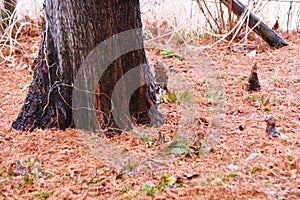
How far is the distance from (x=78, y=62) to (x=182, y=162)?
0.74 meters

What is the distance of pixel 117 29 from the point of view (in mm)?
1798

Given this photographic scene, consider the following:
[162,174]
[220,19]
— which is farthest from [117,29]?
[220,19]

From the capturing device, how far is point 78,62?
5.98 ft

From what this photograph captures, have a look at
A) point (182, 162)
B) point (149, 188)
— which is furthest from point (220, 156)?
point (149, 188)

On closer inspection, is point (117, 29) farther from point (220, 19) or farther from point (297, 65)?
point (220, 19)

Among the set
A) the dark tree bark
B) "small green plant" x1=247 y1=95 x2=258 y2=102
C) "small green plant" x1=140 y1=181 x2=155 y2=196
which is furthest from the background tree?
"small green plant" x1=140 y1=181 x2=155 y2=196

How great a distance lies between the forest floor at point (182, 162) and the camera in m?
1.39

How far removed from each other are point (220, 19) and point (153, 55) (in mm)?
865

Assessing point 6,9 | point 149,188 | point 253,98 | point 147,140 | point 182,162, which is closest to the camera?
point 149,188

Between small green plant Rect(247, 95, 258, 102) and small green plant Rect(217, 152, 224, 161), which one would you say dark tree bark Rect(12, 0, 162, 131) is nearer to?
small green plant Rect(217, 152, 224, 161)

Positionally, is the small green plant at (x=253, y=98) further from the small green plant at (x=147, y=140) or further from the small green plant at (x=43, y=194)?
the small green plant at (x=43, y=194)

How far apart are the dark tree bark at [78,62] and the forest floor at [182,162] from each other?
0.37ft

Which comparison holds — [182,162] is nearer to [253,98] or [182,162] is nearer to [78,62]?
[78,62]

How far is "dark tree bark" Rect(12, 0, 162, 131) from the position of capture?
177 centimetres
